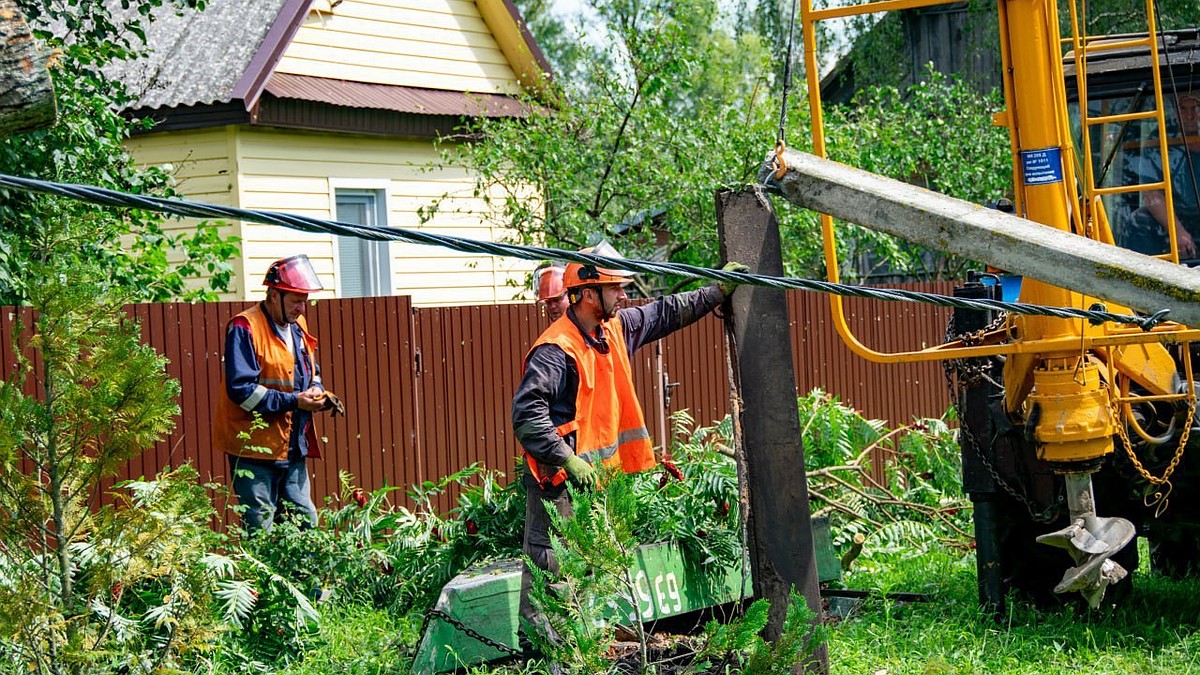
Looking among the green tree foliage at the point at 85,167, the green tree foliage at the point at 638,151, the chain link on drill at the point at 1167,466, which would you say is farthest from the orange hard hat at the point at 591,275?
the green tree foliage at the point at 638,151

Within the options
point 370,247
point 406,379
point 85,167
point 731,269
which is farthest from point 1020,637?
point 370,247

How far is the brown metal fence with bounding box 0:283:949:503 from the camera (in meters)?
8.20

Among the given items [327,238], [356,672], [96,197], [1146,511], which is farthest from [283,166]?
[96,197]

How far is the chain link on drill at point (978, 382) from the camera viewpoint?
20.2ft

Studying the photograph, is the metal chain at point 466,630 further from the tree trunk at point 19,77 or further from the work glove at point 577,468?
the tree trunk at point 19,77

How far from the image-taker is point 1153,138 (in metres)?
7.10

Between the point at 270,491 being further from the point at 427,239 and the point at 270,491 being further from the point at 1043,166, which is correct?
the point at 427,239

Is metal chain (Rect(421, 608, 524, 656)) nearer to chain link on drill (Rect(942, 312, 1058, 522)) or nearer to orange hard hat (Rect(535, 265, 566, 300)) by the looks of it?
chain link on drill (Rect(942, 312, 1058, 522))

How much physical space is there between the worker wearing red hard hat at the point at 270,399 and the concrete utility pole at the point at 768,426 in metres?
3.35

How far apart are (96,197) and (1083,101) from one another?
13.5 feet

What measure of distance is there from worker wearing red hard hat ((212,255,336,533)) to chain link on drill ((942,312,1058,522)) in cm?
345

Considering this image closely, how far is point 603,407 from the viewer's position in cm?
598

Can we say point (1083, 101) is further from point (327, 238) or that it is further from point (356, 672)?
point (327, 238)

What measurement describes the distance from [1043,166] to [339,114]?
9.74 metres
